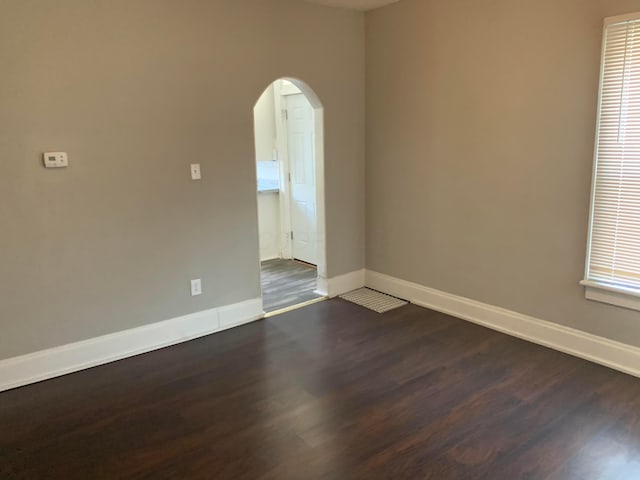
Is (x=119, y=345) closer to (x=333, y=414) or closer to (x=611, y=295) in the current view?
(x=333, y=414)

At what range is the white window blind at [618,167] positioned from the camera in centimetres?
278

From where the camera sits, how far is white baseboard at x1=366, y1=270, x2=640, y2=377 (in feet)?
9.96

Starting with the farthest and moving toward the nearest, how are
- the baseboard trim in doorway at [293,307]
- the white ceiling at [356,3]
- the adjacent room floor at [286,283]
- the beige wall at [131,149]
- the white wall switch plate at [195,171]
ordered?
the adjacent room floor at [286,283] < the baseboard trim in doorway at [293,307] < the white ceiling at [356,3] < the white wall switch plate at [195,171] < the beige wall at [131,149]

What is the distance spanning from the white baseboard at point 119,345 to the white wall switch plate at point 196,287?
6.4 inches

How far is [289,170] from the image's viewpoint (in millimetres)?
5719

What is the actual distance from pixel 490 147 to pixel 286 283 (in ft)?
8.02

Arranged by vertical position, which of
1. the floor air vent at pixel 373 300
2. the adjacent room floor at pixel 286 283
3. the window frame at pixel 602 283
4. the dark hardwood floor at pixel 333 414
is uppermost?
the window frame at pixel 602 283

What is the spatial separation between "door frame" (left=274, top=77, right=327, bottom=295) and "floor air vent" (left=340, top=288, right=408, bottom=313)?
30cm

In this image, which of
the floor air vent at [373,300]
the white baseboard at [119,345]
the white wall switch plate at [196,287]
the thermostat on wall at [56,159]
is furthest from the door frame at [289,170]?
the thermostat on wall at [56,159]

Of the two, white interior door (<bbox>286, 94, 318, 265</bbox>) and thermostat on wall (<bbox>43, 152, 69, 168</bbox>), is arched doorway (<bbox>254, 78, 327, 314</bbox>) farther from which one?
thermostat on wall (<bbox>43, 152, 69, 168</bbox>)

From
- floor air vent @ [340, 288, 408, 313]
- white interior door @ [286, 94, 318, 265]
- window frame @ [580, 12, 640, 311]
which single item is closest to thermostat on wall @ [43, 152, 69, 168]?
floor air vent @ [340, 288, 408, 313]

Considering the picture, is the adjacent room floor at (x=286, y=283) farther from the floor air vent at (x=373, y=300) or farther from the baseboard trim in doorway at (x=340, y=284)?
the floor air vent at (x=373, y=300)

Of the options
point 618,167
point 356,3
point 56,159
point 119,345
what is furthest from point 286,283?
point 618,167

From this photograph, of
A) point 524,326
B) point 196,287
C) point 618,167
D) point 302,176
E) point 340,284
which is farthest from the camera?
point 302,176
